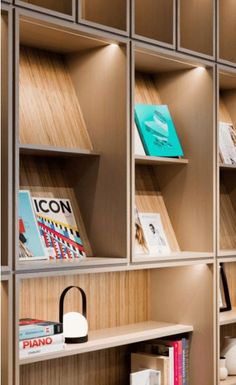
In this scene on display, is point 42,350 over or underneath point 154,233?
underneath

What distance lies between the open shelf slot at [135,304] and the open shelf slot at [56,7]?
1.02 meters

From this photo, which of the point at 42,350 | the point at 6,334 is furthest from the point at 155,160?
the point at 6,334

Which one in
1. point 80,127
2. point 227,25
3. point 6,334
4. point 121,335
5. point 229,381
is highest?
point 227,25

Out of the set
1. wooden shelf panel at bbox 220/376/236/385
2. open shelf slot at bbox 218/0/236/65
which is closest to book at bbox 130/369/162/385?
wooden shelf panel at bbox 220/376/236/385

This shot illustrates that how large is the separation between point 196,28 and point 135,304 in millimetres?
1286

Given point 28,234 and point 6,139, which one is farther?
point 28,234

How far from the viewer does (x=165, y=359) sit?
304 cm

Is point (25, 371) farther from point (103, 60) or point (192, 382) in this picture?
point (103, 60)

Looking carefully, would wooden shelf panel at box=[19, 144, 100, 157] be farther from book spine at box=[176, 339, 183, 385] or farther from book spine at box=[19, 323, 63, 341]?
book spine at box=[176, 339, 183, 385]

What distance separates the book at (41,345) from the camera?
241 cm

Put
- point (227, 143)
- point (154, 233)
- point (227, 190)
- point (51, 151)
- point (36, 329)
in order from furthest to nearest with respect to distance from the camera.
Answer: point (227, 190), point (227, 143), point (154, 233), point (51, 151), point (36, 329)

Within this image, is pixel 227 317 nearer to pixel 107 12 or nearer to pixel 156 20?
pixel 156 20

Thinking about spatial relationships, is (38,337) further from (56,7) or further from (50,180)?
(56,7)

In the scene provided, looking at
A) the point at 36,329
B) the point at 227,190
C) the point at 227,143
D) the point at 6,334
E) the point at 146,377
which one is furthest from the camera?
the point at 227,190
